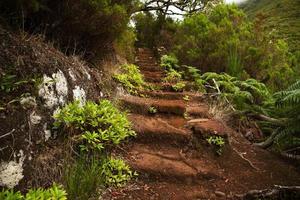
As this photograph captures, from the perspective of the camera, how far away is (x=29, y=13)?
4406mm

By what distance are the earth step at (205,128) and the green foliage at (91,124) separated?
1.48 metres

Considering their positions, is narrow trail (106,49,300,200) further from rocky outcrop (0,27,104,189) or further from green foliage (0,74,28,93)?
green foliage (0,74,28,93)

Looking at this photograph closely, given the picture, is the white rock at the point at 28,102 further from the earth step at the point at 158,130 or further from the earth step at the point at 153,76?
the earth step at the point at 153,76

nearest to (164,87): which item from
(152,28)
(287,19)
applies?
(152,28)

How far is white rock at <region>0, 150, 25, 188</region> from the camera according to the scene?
3061mm

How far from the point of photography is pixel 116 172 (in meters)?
4.25

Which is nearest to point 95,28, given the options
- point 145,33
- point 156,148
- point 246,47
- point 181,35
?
point 156,148

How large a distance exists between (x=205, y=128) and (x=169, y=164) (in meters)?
1.06

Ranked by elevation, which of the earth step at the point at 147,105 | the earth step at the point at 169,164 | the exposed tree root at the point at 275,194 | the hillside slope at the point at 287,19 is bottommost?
the exposed tree root at the point at 275,194

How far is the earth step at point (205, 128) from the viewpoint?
537cm

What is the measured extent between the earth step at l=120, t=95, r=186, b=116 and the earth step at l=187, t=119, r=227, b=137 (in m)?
0.34

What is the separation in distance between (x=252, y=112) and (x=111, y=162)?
9.76 feet

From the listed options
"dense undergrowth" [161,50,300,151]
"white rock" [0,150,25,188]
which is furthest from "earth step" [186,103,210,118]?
"white rock" [0,150,25,188]

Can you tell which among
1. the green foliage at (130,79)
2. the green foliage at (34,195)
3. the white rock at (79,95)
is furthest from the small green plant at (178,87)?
the green foliage at (34,195)
